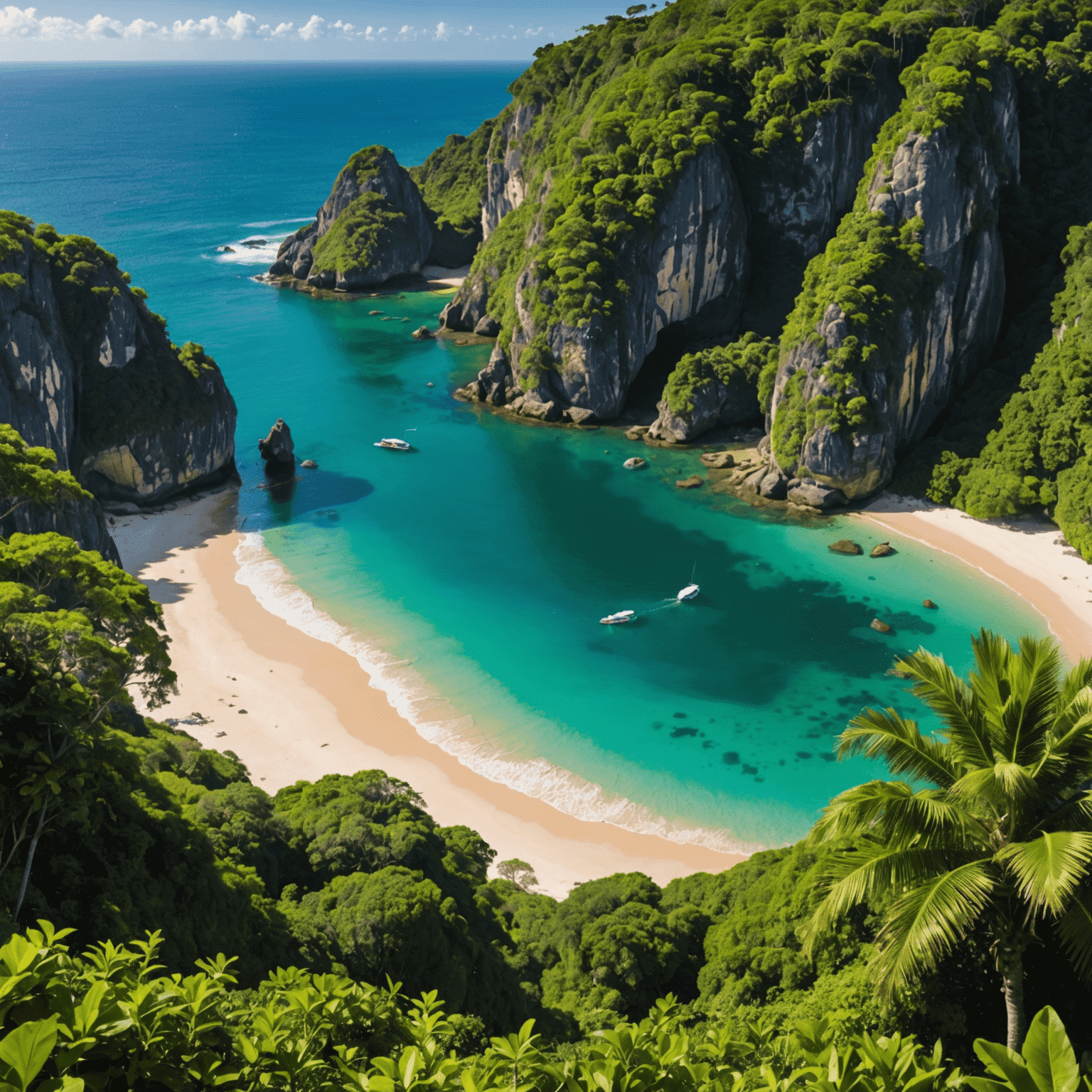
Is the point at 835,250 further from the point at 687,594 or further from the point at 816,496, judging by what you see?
the point at 687,594

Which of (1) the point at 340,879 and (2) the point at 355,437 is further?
(2) the point at 355,437

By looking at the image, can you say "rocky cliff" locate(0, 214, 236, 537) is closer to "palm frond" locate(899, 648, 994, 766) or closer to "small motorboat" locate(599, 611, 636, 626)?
"small motorboat" locate(599, 611, 636, 626)

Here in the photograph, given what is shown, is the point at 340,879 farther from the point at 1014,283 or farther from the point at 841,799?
the point at 1014,283

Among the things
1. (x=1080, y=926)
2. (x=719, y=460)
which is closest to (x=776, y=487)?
(x=719, y=460)

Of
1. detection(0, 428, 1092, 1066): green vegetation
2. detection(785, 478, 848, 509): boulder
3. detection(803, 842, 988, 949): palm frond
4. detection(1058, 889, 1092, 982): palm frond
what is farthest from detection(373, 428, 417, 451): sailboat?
detection(1058, 889, 1092, 982): palm frond

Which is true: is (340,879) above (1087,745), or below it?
below

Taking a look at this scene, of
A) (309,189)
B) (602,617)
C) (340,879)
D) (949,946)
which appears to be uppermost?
(309,189)

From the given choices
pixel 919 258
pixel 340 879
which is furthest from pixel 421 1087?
pixel 919 258
